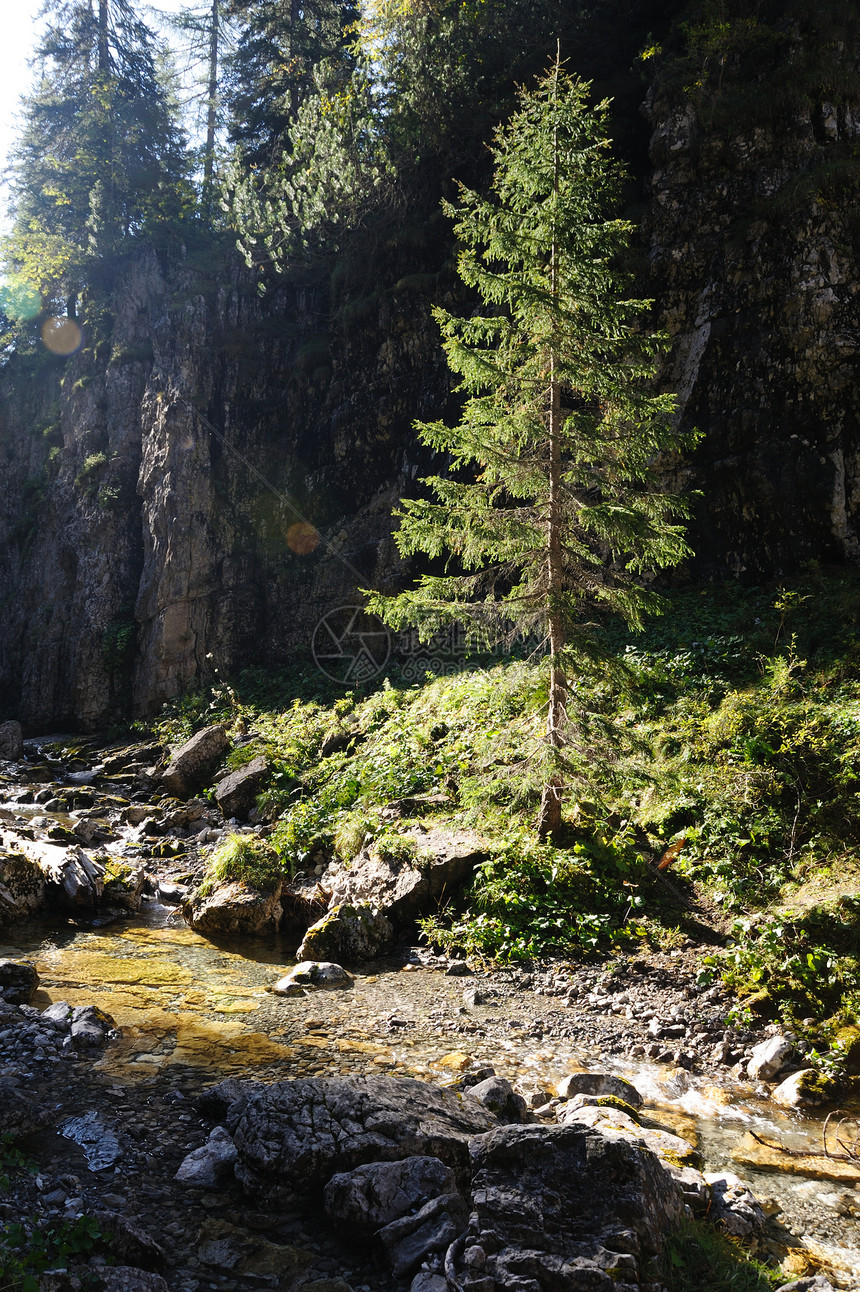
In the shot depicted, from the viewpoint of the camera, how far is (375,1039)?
5.68 m

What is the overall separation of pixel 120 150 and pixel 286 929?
33.1m

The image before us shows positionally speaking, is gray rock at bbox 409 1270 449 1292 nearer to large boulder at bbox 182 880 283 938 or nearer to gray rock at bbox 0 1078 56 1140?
gray rock at bbox 0 1078 56 1140

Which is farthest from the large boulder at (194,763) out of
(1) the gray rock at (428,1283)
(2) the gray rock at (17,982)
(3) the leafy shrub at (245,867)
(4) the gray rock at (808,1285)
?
(4) the gray rock at (808,1285)

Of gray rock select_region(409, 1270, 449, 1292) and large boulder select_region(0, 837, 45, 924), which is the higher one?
gray rock select_region(409, 1270, 449, 1292)

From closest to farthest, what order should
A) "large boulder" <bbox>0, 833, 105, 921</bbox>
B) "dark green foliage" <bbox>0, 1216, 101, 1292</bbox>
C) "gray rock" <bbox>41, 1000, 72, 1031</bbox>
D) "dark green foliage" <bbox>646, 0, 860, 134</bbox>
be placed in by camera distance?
"dark green foliage" <bbox>0, 1216, 101, 1292</bbox> → "gray rock" <bbox>41, 1000, 72, 1031</bbox> → "large boulder" <bbox>0, 833, 105, 921</bbox> → "dark green foliage" <bbox>646, 0, 860, 134</bbox>

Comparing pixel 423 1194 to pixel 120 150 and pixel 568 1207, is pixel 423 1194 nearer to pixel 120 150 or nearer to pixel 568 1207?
pixel 568 1207

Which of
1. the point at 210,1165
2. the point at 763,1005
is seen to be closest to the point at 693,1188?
the point at 763,1005

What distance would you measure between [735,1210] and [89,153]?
3732 centimetres

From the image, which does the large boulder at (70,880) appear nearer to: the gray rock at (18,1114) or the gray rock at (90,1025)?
the gray rock at (90,1025)

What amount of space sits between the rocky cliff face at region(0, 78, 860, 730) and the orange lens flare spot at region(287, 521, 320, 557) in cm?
9

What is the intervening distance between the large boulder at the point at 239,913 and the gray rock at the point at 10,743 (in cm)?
1439

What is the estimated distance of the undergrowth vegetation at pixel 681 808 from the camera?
6215 millimetres

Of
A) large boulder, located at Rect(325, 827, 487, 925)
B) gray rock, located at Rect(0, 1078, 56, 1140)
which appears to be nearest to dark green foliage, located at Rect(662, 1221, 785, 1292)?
gray rock, located at Rect(0, 1078, 56, 1140)

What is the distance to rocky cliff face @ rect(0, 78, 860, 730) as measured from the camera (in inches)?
521
